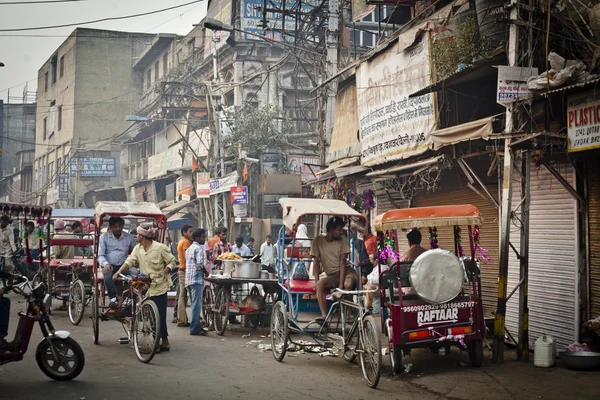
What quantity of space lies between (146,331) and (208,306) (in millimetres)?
3743

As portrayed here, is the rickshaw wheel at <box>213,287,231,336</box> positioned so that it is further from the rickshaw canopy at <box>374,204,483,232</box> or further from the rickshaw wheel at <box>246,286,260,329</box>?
the rickshaw canopy at <box>374,204,483,232</box>

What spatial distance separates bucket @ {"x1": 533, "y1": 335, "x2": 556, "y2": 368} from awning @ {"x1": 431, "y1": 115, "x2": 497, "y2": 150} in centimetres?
286

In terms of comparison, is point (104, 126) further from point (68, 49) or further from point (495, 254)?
point (495, 254)

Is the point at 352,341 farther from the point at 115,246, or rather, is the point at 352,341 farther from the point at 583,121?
the point at 115,246

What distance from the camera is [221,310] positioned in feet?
41.9

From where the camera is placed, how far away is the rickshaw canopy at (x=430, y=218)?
881cm

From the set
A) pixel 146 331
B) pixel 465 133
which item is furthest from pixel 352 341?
pixel 465 133

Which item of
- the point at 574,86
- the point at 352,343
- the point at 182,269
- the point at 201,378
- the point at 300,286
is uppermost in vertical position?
the point at 574,86

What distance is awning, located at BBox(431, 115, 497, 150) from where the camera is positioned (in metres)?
10.4

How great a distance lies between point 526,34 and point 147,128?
3552 centimetres

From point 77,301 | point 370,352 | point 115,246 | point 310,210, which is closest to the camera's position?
point 370,352

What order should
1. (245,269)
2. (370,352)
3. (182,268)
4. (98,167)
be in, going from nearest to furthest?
(370,352), (245,269), (182,268), (98,167)

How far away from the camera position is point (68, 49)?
188 feet

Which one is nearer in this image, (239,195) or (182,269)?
(182,269)
